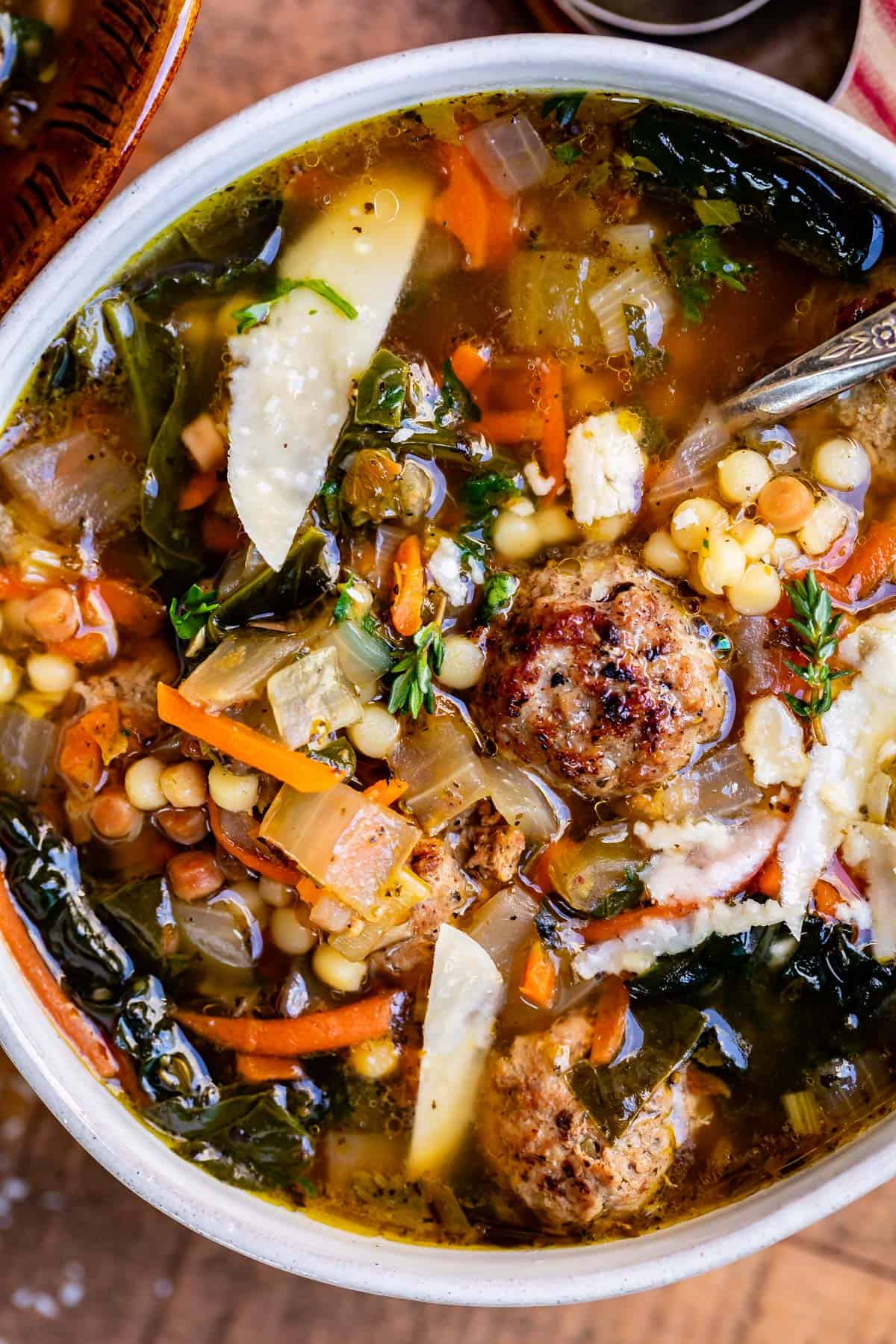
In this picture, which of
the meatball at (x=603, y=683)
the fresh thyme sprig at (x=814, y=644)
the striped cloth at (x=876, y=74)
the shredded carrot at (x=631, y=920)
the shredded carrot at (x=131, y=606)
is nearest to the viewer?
the meatball at (x=603, y=683)

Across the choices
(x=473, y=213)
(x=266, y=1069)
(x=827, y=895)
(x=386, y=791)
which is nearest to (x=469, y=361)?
(x=473, y=213)

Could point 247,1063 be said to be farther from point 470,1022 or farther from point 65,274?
point 65,274

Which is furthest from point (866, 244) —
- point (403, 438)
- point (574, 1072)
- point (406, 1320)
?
point (406, 1320)

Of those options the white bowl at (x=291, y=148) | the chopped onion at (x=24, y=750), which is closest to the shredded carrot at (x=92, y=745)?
the chopped onion at (x=24, y=750)

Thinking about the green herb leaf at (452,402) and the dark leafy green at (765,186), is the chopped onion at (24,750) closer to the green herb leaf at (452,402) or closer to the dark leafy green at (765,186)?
the green herb leaf at (452,402)

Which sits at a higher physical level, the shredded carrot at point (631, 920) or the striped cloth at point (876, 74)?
the striped cloth at point (876, 74)

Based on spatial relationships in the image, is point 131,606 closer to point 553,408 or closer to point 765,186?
point 553,408

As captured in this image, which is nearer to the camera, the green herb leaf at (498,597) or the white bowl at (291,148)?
the white bowl at (291,148)

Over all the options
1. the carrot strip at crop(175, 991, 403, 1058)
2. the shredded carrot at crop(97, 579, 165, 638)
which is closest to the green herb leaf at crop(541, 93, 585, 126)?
the shredded carrot at crop(97, 579, 165, 638)
